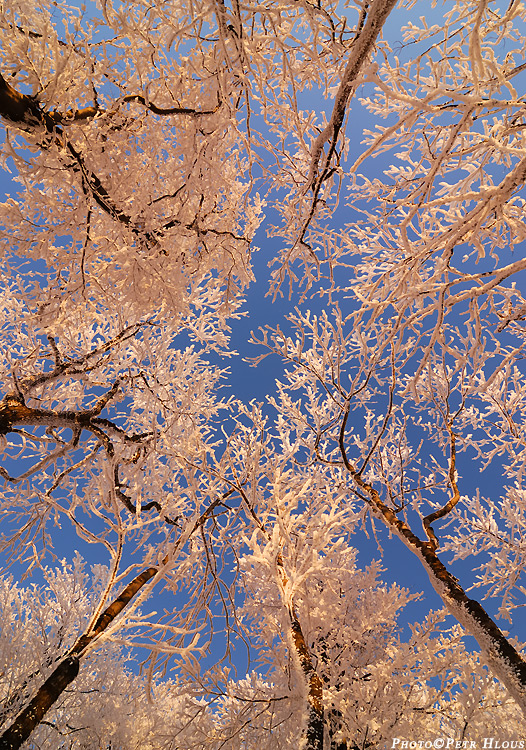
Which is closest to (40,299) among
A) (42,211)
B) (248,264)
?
(42,211)

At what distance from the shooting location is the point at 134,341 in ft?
21.5

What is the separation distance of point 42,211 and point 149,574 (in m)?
3.78

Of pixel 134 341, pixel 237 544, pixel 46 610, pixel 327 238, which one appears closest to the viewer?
pixel 327 238

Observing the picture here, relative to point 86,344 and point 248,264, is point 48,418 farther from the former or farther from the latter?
point 86,344

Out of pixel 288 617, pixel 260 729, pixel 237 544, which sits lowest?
pixel 260 729

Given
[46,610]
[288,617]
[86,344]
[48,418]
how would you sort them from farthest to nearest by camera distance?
1. [46,610]
2. [86,344]
3. [48,418]
4. [288,617]

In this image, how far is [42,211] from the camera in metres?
3.26

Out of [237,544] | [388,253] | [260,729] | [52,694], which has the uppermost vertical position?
[388,253]

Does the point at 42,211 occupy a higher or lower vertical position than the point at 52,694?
higher

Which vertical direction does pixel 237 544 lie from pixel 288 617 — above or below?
above

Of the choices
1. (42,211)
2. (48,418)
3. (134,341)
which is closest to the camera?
(42,211)

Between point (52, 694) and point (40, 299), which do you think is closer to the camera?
point (52, 694)

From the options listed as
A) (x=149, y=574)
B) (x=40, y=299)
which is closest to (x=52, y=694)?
(x=149, y=574)

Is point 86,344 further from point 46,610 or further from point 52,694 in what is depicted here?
point 46,610
